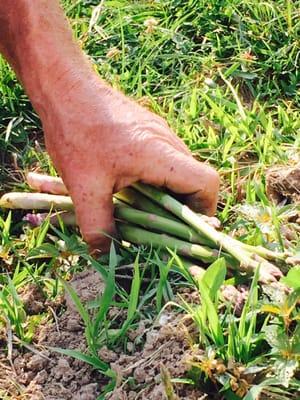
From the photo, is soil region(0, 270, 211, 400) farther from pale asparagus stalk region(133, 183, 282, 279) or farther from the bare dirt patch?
pale asparagus stalk region(133, 183, 282, 279)

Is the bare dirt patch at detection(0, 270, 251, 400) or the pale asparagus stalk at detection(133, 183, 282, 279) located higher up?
the pale asparagus stalk at detection(133, 183, 282, 279)

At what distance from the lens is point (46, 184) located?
2395 mm

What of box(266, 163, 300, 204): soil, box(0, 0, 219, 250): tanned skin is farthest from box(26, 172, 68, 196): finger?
box(266, 163, 300, 204): soil

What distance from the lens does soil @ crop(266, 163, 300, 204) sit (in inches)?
91.5

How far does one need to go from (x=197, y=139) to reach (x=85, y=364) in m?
0.87

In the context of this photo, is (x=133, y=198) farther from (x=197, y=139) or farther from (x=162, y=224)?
(x=197, y=139)

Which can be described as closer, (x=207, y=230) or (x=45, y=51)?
(x=207, y=230)

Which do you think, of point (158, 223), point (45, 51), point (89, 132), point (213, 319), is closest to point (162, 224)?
point (158, 223)

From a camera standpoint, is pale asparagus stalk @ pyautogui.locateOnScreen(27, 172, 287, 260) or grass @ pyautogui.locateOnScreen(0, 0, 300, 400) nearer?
grass @ pyautogui.locateOnScreen(0, 0, 300, 400)

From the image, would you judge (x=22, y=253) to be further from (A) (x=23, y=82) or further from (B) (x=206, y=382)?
(B) (x=206, y=382)

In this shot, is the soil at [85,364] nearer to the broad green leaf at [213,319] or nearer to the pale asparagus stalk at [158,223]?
the broad green leaf at [213,319]

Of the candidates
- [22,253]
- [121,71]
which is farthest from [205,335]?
[121,71]

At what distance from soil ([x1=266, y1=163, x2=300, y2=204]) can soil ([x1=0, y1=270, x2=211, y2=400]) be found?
1.71 feet

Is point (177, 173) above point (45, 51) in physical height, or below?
below
